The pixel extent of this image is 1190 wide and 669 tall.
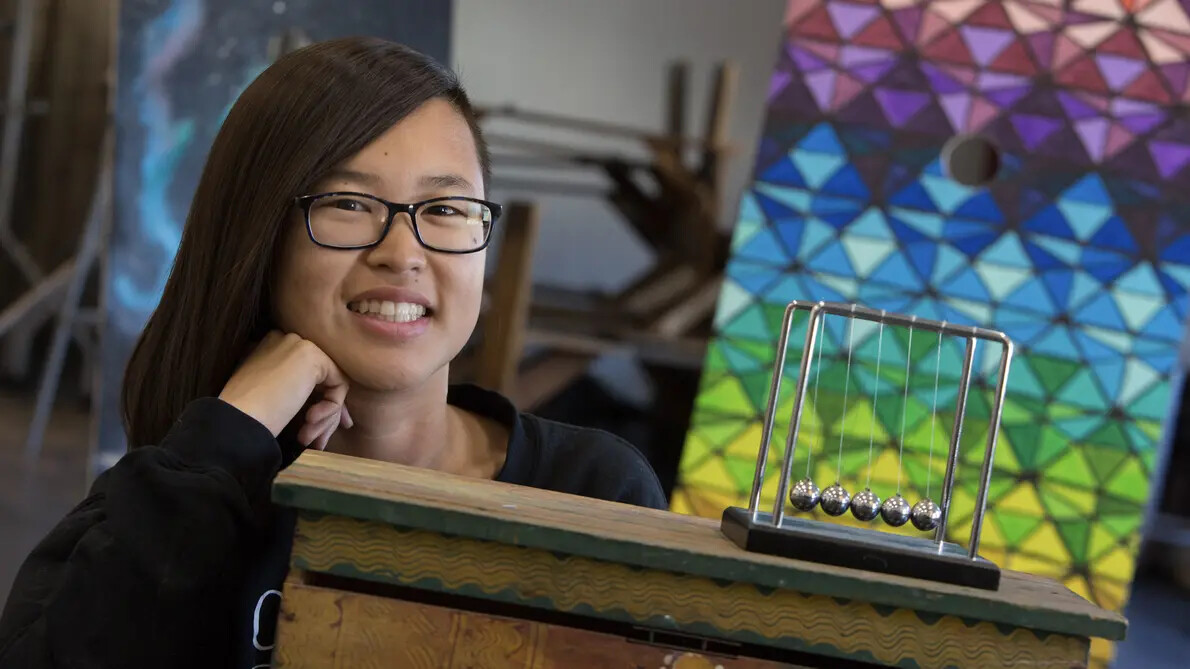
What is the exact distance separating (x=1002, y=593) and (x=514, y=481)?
26.8 inches

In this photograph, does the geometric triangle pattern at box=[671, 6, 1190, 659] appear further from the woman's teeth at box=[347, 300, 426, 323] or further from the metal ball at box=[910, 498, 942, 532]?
the metal ball at box=[910, 498, 942, 532]

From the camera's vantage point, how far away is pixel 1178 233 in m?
2.85

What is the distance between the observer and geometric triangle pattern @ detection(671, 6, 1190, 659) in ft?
9.44

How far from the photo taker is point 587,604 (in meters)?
0.92

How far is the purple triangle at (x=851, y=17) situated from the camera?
3.03m

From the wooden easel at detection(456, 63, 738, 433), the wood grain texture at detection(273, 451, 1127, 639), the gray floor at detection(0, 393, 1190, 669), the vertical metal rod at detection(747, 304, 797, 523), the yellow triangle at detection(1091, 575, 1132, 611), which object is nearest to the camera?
the wood grain texture at detection(273, 451, 1127, 639)

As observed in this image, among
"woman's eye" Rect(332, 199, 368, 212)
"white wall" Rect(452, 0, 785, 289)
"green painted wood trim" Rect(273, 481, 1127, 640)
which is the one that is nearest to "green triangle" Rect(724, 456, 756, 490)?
"woman's eye" Rect(332, 199, 368, 212)

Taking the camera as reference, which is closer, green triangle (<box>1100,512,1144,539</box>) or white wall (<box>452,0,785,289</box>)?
green triangle (<box>1100,512,1144,539</box>)

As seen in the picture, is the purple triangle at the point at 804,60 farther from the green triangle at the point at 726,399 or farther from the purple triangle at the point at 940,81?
the green triangle at the point at 726,399

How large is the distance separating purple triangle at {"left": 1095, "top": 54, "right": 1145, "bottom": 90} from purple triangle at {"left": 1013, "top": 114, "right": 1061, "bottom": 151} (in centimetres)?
16

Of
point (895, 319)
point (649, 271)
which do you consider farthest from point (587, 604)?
point (649, 271)

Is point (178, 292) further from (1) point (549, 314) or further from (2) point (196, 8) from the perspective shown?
(1) point (549, 314)

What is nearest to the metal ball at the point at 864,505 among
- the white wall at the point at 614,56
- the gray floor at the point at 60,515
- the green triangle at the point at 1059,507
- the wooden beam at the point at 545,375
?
the green triangle at the point at 1059,507

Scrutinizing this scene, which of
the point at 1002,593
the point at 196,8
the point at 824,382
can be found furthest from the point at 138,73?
the point at 1002,593
